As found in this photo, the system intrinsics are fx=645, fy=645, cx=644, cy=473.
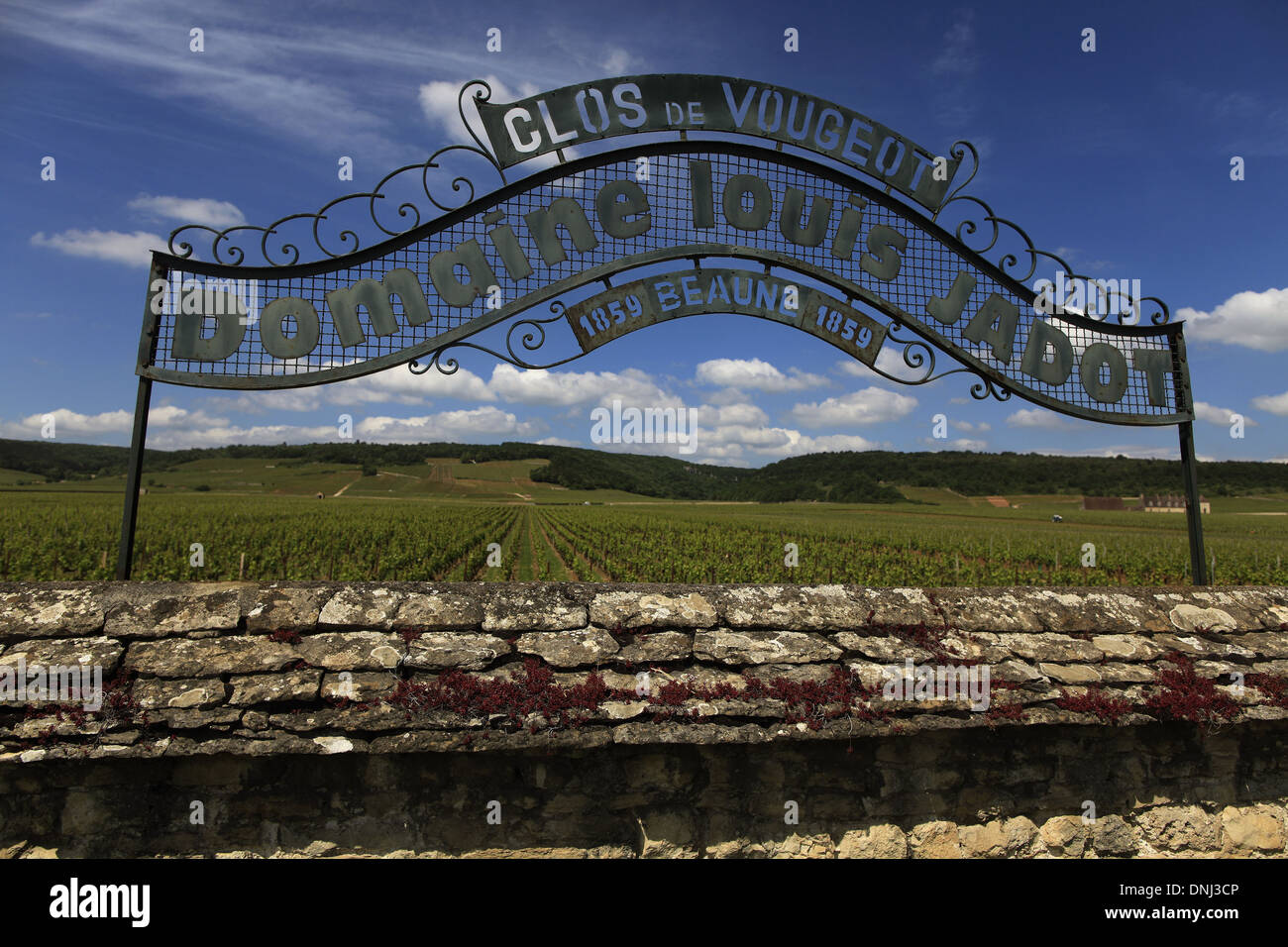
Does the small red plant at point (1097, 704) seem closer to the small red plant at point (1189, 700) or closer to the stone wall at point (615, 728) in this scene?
the stone wall at point (615, 728)

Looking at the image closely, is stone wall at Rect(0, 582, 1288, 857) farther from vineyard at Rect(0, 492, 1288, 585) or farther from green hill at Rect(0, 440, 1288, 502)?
green hill at Rect(0, 440, 1288, 502)

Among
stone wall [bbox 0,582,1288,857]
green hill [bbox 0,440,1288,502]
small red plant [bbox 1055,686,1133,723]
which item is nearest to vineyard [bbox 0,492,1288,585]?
stone wall [bbox 0,582,1288,857]

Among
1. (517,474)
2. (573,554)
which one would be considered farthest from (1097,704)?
(517,474)

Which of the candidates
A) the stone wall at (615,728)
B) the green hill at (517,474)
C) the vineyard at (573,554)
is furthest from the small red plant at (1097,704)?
the green hill at (517,474)

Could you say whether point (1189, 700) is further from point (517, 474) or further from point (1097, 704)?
point (517, 474)

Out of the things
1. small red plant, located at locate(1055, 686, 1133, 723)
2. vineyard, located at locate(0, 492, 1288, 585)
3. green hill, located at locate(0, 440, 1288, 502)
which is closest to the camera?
small red plant, located at locate(1055, 686, 1133, 723)

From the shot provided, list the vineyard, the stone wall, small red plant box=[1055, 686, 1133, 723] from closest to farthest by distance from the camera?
the stone wall < small red plant box=[1055, 686, 1133, 723] < the vineyard

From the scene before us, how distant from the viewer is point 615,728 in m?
2.75

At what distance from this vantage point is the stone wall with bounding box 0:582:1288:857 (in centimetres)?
272

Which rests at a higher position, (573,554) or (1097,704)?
(1097,704)

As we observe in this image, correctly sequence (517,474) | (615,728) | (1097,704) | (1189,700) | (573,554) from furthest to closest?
(517,474) < (573,554) < (1189,700) < (1097,704) < (615,728)

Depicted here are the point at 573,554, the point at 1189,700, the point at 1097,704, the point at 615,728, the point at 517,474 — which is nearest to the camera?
the point at 615,728

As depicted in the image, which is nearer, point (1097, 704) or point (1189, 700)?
point (1097, 704)
